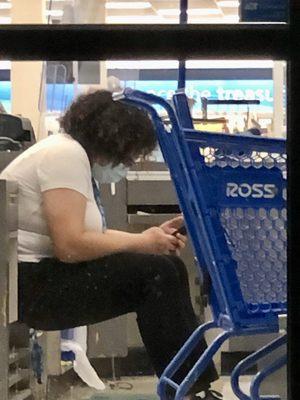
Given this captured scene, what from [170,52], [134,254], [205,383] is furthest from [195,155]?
[170,52]

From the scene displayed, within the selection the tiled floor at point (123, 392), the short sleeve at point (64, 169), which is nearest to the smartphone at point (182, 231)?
the short sleeve at point (64, 169)

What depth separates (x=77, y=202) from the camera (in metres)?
1.99

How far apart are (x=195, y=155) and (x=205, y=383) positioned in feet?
2.05

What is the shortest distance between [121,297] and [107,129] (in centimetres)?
45

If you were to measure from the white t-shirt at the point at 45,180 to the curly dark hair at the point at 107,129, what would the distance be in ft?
0.19

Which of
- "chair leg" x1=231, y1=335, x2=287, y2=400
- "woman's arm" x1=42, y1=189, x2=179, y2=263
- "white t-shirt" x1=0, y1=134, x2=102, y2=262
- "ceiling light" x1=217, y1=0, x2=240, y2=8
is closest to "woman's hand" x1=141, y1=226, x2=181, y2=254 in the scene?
"woman's arm" x1=42, y1=189, x2=179, y2=263

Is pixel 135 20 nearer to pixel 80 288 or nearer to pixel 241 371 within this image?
pixel 80 288

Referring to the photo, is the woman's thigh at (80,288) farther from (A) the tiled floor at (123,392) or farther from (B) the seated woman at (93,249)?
(A) the tiled floor at (123,392)

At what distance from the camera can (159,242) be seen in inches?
77.3

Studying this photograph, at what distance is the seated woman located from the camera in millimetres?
1930

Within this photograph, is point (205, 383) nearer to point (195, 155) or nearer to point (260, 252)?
point (260, 252)

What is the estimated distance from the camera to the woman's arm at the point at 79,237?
1.95m

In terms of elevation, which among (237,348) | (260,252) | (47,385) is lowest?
(47,385)

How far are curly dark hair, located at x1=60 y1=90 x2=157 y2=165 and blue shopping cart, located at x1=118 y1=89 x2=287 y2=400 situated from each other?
21 cm
